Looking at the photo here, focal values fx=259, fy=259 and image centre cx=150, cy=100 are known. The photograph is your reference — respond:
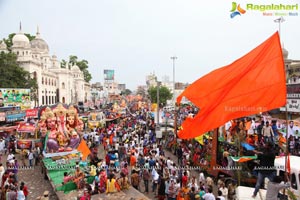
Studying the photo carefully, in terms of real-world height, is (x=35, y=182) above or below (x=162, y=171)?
below

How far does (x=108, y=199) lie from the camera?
29.7 ft

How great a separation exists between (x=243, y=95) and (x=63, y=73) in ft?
213

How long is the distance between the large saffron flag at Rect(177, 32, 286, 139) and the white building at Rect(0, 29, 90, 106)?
47782mm

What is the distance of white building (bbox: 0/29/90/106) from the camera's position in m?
47.5

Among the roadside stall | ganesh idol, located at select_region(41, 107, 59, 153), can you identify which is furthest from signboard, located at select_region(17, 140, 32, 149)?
ganesh idol, located at select_region(41, 107, 59, 153)

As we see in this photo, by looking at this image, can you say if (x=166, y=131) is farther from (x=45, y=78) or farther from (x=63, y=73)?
(x=63, y=73)

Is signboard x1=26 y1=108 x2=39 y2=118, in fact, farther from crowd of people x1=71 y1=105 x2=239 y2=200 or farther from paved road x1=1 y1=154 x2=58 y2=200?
crowd of people x1=71 y1=105 x2=239 y2=200

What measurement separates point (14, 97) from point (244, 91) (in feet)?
103

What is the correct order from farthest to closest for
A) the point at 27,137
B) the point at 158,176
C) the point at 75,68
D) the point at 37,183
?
the point at 75,68
the point at 27,137
the point at 37,183
the point at 158,176

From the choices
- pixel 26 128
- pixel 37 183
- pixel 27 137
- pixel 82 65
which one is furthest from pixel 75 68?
pixel 37 183

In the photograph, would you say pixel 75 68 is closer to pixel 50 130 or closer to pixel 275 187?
pixel 50 130

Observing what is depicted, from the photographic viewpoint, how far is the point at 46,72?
55.9 meters

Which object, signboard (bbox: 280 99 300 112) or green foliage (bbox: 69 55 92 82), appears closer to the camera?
signboard (bbox: 280 99 300 112)

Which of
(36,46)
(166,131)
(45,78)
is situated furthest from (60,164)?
(36,46)
